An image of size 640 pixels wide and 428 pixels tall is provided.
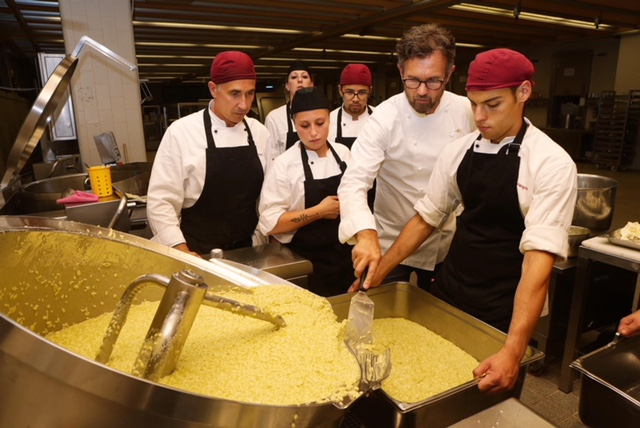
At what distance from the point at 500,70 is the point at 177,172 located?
136cm

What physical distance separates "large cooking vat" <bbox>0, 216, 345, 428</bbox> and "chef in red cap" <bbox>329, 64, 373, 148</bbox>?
2123 mm

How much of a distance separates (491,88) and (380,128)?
23.8 inches

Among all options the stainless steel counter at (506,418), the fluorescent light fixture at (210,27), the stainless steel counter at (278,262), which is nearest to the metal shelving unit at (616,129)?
the fluorescent light fixture at (210,27)

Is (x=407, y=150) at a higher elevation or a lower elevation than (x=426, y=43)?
lower

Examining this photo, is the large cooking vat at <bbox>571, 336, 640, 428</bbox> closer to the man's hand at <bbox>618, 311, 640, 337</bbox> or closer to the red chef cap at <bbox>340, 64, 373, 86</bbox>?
the man's hand at <bbox>618, 311, 640, 337</bbox>

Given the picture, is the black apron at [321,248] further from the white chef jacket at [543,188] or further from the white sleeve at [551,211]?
the white sleeve at [551,211]

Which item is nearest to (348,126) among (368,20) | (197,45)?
(368,20)

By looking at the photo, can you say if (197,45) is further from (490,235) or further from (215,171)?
(490,235)

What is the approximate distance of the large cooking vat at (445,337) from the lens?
86cm

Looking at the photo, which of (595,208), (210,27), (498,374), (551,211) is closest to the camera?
(498,374)

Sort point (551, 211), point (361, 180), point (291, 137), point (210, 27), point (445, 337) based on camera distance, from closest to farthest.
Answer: point (551, 211)
point (445, 337)
point (361, 180)
point (291, 137)
point (210, 27)

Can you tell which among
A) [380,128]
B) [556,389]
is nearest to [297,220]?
[380,128]

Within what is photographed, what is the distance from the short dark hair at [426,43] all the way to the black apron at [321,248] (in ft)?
2.30

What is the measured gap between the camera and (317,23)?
7344 mm
